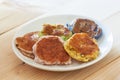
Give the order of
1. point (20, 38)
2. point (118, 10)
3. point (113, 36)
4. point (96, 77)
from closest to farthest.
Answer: point (96, 77) → point (20, 38) → point (113, 36) → point (118, 10)

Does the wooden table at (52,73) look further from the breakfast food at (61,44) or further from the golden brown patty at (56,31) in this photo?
the golden brown patty at (56,31)

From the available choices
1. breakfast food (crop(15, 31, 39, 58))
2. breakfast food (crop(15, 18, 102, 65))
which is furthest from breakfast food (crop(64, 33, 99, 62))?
breakfast food (crop(15, 31, 39, 58))

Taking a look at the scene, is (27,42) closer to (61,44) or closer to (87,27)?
(61,44)

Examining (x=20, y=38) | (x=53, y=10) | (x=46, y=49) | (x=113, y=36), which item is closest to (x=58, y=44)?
(x=46, y=49)

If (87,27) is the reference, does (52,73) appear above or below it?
below

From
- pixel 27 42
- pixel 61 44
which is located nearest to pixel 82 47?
pixel 61 44

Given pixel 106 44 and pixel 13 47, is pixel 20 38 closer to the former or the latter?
pixel 13 47

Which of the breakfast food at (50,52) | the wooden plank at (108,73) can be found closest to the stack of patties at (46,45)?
the breakfast food at (50,52)
